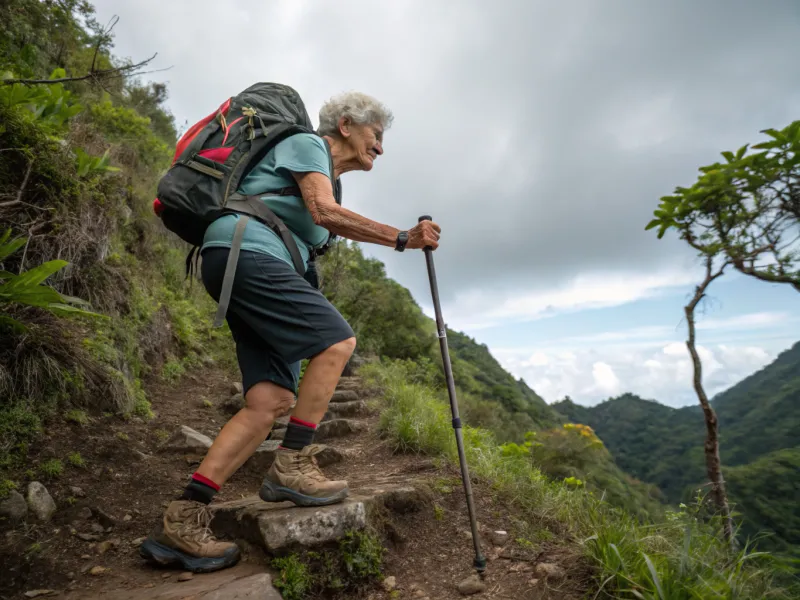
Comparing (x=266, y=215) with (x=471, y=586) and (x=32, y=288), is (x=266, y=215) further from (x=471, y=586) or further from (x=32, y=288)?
(x=471, y=586)

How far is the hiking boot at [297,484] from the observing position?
2.42m

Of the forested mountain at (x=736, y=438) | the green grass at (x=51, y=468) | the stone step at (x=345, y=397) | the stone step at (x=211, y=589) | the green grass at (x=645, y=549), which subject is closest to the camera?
the green grass at (x=645, y=549)

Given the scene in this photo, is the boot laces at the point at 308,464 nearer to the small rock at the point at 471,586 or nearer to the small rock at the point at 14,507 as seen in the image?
the small rock at the point at 471,586

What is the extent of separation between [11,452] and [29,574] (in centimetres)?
108

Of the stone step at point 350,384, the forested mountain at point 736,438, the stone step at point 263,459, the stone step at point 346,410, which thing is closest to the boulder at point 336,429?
the stone step at point 346,410

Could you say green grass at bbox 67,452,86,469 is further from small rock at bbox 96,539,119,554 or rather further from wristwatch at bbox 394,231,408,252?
wristwatch at bbox 394,231,408,252

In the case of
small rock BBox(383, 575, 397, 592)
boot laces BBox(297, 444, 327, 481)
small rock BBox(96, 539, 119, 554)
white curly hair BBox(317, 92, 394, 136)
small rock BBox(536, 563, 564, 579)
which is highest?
white curly hair BBox(317, 92, 394, 136)

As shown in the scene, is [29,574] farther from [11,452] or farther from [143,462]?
[143,462]

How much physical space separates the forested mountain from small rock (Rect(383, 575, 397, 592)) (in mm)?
12135

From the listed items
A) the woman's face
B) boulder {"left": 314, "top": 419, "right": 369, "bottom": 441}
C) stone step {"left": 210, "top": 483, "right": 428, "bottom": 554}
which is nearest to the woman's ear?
the woman's face

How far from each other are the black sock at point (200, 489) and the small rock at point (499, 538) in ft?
5.20

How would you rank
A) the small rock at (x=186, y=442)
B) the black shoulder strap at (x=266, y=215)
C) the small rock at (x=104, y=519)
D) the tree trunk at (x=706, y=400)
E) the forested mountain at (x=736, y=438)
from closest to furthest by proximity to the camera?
the black shoulder strap at (x=266, y=215)
the small rock at (x=104, y=519)
the small rock at (x=186, y=442)
the tree trunk at (x=706, y=400)
the forested mountain at (x=736, y=438)

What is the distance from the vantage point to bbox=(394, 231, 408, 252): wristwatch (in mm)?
2477

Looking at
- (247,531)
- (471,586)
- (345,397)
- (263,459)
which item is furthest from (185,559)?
(345,397)
